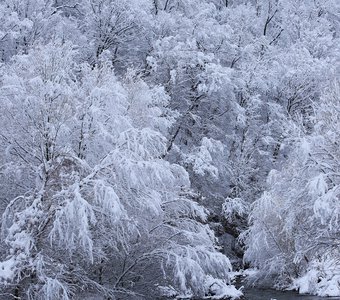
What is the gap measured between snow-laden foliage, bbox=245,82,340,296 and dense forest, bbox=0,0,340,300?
6 centimetres

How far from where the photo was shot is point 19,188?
1359 centimetres

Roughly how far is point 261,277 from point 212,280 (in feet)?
11.3

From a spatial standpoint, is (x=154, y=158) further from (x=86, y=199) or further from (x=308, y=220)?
(x=308, y=220)

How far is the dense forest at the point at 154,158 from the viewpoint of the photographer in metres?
11.8

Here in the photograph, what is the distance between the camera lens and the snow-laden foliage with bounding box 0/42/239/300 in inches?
440

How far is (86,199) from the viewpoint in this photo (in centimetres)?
1195

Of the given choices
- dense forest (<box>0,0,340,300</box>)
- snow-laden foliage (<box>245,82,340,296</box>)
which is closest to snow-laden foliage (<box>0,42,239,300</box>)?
dense forest (<box>0,0,340,300</box>)

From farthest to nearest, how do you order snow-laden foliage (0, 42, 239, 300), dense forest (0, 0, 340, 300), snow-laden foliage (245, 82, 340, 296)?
snow-laden foliage (245, 82, 340, 296) → dense forest (0, 0, 340, 300) → snow-laden foliage (0, 42, 239, 300)

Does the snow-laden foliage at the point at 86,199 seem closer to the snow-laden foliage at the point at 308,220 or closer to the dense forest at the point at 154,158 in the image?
the dense forest at the point at 154,158

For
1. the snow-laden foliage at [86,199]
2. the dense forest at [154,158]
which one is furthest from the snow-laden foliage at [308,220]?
the snow-laden foliage at [86,199]

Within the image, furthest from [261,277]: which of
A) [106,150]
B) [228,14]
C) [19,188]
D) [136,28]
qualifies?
[228,14]

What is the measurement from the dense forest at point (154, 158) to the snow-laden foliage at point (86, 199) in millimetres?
44

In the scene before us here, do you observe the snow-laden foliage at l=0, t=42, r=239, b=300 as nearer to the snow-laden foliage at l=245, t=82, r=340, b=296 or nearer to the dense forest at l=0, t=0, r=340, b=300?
the dense forest at l=0, t=0, r=340, b=300

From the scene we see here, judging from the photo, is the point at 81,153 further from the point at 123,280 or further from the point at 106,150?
the point at 123,280
